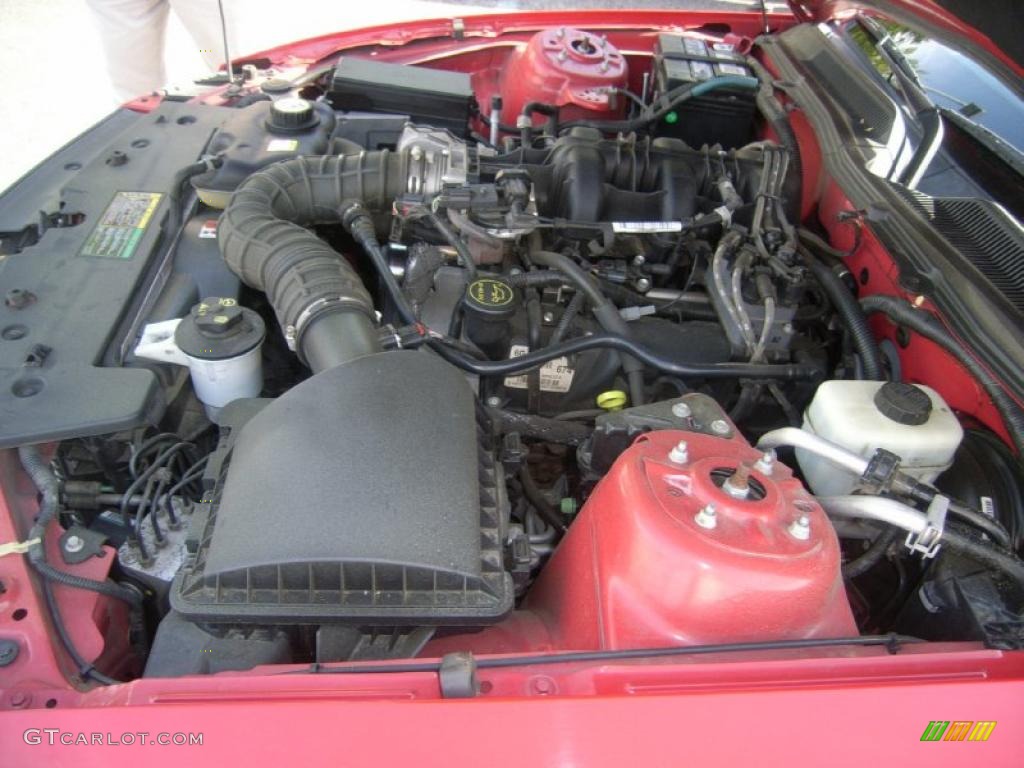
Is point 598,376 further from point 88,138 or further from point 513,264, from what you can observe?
point 88,138

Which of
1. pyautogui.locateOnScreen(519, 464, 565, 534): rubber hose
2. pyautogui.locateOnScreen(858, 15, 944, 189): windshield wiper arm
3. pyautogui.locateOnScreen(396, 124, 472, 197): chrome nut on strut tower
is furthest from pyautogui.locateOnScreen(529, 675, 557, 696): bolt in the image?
pyautogui.locateOnScreen(858, 15, 944, 189): windshield wiper arm

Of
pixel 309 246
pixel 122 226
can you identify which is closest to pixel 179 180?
pixel 122 226

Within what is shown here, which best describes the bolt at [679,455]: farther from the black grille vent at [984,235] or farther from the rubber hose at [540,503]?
the black grille vent at [984,235]

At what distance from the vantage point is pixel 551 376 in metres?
1.49

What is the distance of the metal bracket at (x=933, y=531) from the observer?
3.34ft

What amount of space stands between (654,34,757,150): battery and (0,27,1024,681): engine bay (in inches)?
5.2

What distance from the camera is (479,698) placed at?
2.79 feet

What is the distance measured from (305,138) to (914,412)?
4.64 ft

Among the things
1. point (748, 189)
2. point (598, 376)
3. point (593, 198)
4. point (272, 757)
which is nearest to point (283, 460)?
point (272, 757)

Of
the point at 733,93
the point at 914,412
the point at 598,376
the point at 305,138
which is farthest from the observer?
the point at 733,93

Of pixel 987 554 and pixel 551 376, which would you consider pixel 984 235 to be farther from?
pixel 551 376

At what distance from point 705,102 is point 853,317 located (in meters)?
0.93

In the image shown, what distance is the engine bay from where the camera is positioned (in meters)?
0.95

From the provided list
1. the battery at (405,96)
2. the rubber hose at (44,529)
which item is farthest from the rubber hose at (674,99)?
the rubber hose at (44,529)
